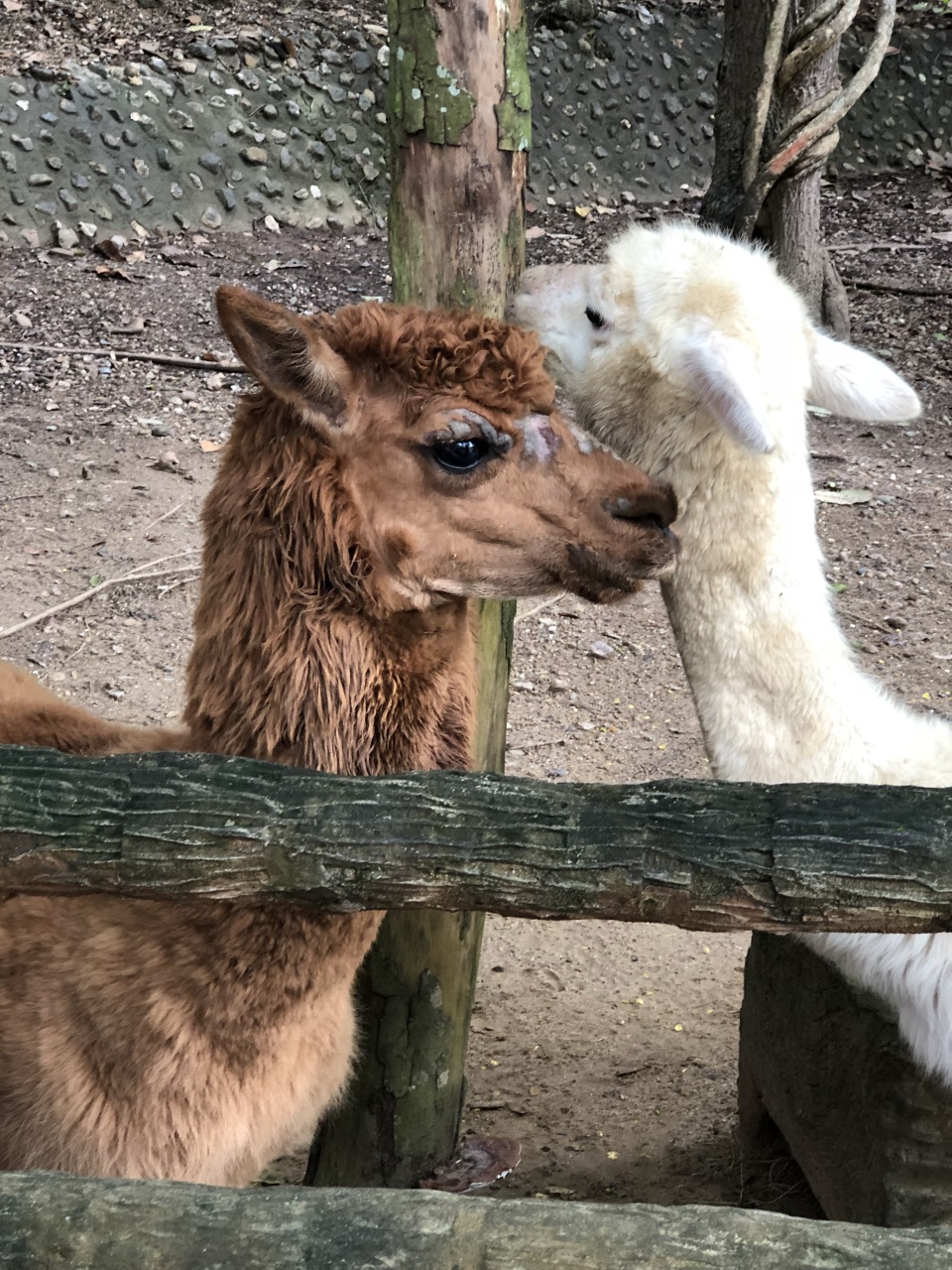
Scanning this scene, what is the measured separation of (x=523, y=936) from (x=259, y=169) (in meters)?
6.88

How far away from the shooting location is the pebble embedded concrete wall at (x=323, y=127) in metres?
8.64

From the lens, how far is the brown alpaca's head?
227cm

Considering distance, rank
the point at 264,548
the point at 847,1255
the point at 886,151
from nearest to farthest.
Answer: the point at 847,1255 → the point at 264,548 → the point at 886,151

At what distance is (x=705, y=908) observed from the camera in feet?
5.39

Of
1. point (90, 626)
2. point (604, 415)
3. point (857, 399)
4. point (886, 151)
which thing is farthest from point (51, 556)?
point (886, 151)

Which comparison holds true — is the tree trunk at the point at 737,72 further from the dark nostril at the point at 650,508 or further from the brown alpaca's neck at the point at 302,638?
the brown alpaca's neck at the point at 302,638

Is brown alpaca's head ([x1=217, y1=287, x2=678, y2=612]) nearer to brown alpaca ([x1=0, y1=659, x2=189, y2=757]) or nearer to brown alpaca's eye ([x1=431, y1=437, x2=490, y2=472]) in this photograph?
brown alpaca's eye ([x1=431, y1=437, x2=490, y2=472])

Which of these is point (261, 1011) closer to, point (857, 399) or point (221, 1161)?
point (221, 1161)

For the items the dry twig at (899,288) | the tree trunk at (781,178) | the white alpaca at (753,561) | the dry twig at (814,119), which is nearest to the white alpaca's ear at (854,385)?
the white alpaca at (753,561)

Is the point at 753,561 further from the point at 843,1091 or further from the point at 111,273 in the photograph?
the point at 111,273

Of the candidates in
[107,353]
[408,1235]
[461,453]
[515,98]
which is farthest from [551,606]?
[408,1235]

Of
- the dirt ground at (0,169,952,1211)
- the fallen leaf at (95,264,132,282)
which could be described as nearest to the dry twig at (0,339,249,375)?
the dirt ground at (0,169,952,1211)

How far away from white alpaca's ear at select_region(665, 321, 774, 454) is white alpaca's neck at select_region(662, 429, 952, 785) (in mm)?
188

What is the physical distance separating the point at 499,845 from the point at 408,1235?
19.0 inches
